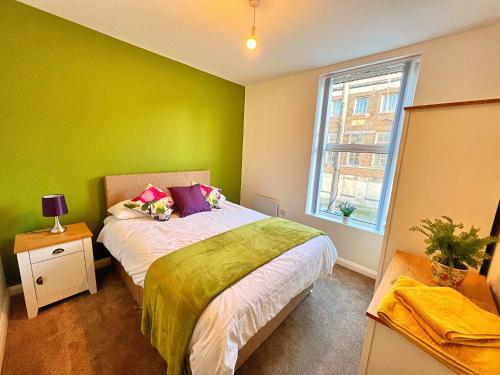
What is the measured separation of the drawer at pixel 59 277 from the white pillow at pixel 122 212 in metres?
0.45

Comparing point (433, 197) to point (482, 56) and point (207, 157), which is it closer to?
point (482, 56)

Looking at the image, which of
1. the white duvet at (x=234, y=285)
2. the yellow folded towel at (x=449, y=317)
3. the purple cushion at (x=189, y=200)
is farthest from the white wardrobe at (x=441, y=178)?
the purple cushion at (x=189, y=200)

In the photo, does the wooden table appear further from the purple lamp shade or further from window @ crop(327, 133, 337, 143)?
the purple lamp shade

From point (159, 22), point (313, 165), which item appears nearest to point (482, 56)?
point (313, 165)

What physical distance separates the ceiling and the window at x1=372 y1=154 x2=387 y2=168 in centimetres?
112

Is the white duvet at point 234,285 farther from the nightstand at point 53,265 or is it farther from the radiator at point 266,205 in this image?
the radiator at point 266,205

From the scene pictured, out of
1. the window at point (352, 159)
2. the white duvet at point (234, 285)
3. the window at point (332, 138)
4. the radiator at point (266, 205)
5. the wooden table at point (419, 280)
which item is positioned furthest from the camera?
the radiator at point (266, 205)

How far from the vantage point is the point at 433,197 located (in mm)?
1235

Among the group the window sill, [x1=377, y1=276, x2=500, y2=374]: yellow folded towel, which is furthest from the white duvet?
the window sill

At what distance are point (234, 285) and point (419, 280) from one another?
1010 millimetres

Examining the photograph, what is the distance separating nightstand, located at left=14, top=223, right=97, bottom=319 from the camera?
165 centimetres

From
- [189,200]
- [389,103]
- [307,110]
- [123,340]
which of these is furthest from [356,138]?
[123,340]

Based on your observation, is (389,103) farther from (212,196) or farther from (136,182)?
(136,182)

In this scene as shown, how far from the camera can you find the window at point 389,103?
229 centimetres
